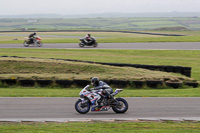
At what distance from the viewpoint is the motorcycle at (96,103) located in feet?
36.5

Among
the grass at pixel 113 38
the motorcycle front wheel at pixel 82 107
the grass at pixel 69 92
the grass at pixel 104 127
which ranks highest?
the grass at pixel 113 38

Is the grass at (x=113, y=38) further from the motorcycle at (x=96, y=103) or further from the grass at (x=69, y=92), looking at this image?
the motorcycle at (x=96, y=103)

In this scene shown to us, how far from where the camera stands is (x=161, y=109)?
11.7m

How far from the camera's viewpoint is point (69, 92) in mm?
15305

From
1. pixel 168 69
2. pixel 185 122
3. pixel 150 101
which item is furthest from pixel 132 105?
pixel 168 69

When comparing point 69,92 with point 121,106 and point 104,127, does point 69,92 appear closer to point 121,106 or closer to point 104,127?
point 121,106

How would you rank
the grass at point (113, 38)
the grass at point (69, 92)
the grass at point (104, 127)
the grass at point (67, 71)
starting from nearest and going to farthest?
the grass at point (104, 127) < the grass at point (69, 92) < the grass at point (67, 71) < the grass at point (113, 38)

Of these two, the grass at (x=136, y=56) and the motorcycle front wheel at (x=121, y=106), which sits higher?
the grass at (x=136, y=56)

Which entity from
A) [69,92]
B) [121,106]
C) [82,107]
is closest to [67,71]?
[69,92]

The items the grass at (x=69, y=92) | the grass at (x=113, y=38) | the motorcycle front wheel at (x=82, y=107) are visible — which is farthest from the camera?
the grass at (x=113, y=38)

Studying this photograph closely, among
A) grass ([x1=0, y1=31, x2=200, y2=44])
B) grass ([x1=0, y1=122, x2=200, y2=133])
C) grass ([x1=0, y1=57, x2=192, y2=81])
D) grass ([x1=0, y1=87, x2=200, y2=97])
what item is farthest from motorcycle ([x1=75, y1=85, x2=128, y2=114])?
grass ([x1=0, y1=31, x2=200, y2=44])

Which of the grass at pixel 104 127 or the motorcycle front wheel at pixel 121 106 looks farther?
the motorcycle front wheel at pixel 121 106

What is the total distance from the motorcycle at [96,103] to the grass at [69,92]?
3375 mm

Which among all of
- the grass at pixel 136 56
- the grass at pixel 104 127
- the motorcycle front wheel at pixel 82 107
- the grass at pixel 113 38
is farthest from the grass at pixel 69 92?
the grass at pixel 113 38
